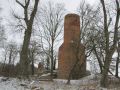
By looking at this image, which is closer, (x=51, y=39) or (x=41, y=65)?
(x=51, y=39)

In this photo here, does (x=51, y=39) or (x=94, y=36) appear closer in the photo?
(x=94, y=36)

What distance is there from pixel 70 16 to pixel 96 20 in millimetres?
15750

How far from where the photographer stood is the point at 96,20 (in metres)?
32.8

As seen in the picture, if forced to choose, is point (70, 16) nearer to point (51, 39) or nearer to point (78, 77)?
point (51, 39)

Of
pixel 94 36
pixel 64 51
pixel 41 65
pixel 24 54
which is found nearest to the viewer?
pixel 24 54

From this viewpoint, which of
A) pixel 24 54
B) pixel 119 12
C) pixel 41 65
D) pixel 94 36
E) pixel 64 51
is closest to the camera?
pixel 24 54

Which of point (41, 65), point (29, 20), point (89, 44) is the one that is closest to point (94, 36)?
point (89, 44)

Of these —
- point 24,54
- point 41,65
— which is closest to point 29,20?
point 24,54

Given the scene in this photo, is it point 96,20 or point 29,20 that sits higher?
point 96,20

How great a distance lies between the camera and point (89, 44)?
3291cm

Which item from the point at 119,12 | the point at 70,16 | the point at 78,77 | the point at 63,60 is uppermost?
the point at 70,16

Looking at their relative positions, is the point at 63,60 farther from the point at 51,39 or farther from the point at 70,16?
the point at 70,16

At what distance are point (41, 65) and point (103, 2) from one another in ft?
137

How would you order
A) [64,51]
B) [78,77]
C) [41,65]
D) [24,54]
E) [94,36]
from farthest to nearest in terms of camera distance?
[41,65], [64,51], [78,77], [94,36], [24,54]
